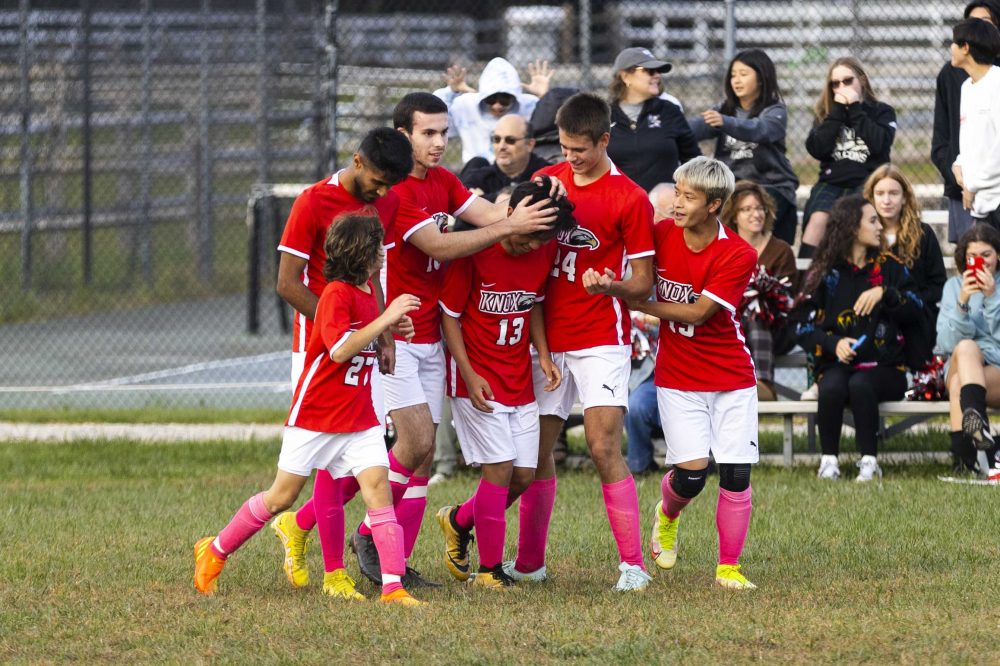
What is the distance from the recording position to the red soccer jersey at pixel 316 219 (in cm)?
624

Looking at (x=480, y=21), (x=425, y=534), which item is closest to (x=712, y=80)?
(x=480, y=21)

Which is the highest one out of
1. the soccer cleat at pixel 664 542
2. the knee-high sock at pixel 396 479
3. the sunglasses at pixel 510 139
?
the sunglasses at pixel 510 139

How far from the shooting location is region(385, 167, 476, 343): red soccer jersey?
A: 6.43 metres

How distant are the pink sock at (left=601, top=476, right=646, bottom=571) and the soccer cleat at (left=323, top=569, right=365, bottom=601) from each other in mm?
1048

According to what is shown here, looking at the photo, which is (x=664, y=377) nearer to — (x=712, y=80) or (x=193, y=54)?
(x=712, y=80)

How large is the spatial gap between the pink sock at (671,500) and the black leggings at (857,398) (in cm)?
270

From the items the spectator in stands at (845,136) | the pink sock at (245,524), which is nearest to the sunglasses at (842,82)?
the spectator in stands at (845,136)

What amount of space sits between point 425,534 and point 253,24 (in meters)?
12.9

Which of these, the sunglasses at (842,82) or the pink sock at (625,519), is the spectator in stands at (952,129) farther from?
the pink sock at (625,519)

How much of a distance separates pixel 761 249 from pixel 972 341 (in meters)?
1.35

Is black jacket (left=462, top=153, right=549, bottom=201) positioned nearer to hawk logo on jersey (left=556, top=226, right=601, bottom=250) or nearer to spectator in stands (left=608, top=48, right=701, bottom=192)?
spectator in stands (left=608, top=48, right=701, bottom=192)

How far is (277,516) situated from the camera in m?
6.62

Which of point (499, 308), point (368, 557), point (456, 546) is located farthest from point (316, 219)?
point (456, 546)

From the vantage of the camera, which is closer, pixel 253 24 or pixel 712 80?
pixel 712 80
